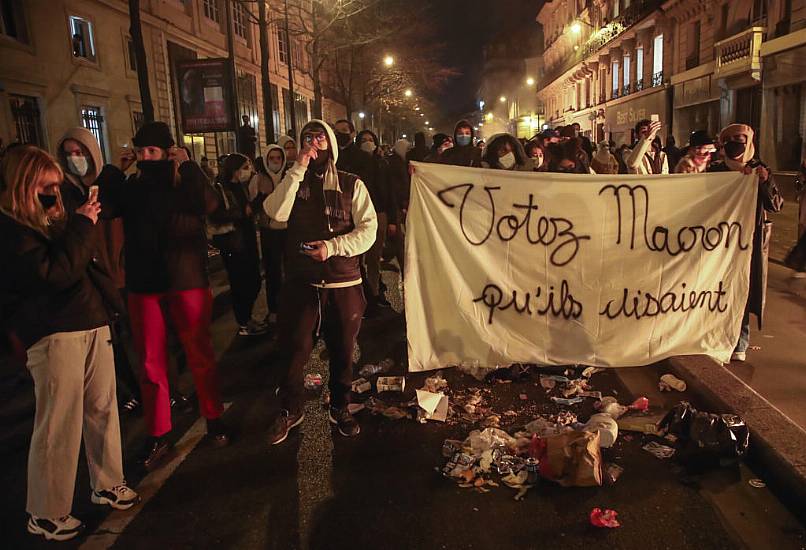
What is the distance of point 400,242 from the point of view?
8125 mm

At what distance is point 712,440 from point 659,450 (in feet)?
1.09

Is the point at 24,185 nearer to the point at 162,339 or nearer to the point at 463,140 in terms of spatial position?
the point at 162,339

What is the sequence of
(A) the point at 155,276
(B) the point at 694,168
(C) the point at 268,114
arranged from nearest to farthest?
(A) the point at 155,276, (B) the point at 694,168, (C) the point at 268,114

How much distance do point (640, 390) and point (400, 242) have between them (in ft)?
13.1

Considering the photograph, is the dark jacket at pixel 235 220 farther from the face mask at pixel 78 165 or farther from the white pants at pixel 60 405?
the white pants at pixel 60 405

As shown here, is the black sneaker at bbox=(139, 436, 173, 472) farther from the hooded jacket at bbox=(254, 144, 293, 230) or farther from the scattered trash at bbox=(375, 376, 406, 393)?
the hooded jacket at bbox=(254, 144, 293, 230)

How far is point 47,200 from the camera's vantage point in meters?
3.03

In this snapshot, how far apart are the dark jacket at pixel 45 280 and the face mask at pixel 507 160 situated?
4.00 metres

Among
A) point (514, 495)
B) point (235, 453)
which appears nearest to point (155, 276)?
point (235, 453)

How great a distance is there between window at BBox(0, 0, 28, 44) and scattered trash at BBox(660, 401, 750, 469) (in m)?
17.4

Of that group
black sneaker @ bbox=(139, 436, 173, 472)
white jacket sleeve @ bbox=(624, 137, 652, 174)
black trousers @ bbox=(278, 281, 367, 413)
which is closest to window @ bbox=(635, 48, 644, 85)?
white jacket sleeve @ bbox=(624, 137, 652, 174)

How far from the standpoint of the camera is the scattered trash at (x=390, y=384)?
16.1ft

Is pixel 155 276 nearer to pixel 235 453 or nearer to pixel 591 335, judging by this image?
pixel 235 453

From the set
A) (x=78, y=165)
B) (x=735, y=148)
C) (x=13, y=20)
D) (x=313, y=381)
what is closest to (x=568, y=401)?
(x=313, y=381)
